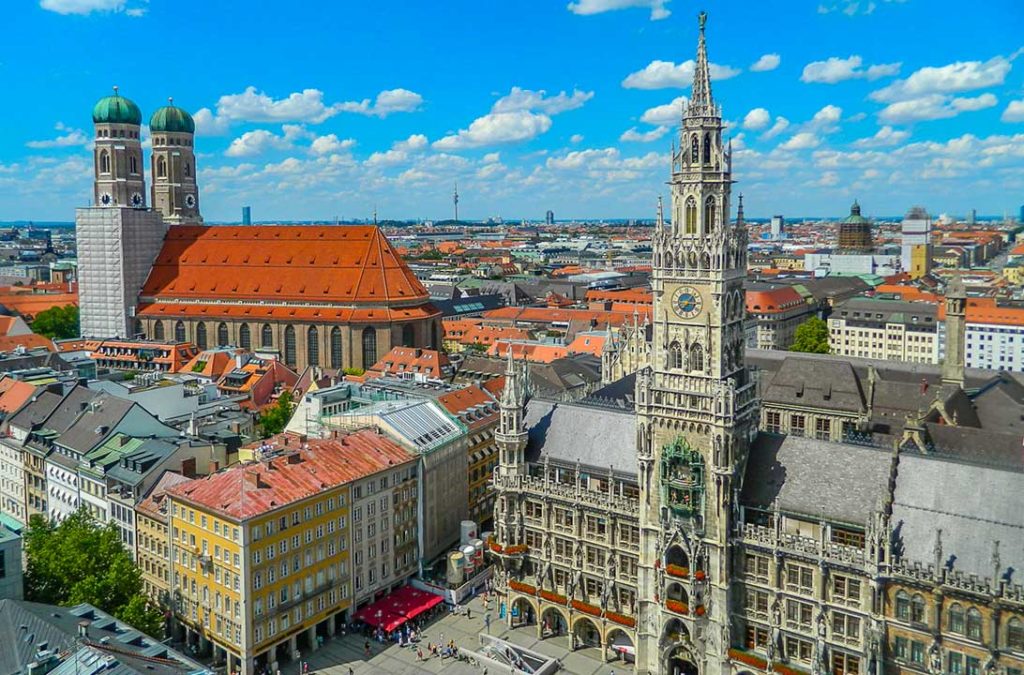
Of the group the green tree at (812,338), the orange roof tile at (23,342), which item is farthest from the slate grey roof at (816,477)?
the orange roof tile at (23,342)

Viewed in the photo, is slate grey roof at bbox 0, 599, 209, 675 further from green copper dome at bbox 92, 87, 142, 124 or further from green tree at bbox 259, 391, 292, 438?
green copper dome at bbox 92, 87, 142, 124

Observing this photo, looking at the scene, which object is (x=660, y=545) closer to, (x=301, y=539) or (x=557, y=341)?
(x=301, y=539)

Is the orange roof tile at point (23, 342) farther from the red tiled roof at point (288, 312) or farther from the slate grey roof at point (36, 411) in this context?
the slate grey roof at point (36, 411)

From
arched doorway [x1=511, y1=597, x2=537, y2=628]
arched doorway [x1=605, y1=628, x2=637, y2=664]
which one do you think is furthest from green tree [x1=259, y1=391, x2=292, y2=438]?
arched doorway [x1=605, y1=628, x2=637, y2=664]

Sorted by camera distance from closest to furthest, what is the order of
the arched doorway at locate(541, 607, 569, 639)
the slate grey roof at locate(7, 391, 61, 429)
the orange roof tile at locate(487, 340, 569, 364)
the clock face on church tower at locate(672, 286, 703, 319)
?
the clock face on church tower at locate(672, 286, 703, 319) < the arched doorway at locate(541, 607, 569, 639) < the slate grey roof at locate(7, 391, 61, 429) < the orange roof tile at locate(487, 340, 569, 364)

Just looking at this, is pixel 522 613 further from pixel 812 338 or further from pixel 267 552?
pixel 812 338

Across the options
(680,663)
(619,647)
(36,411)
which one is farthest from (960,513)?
(36,411)
